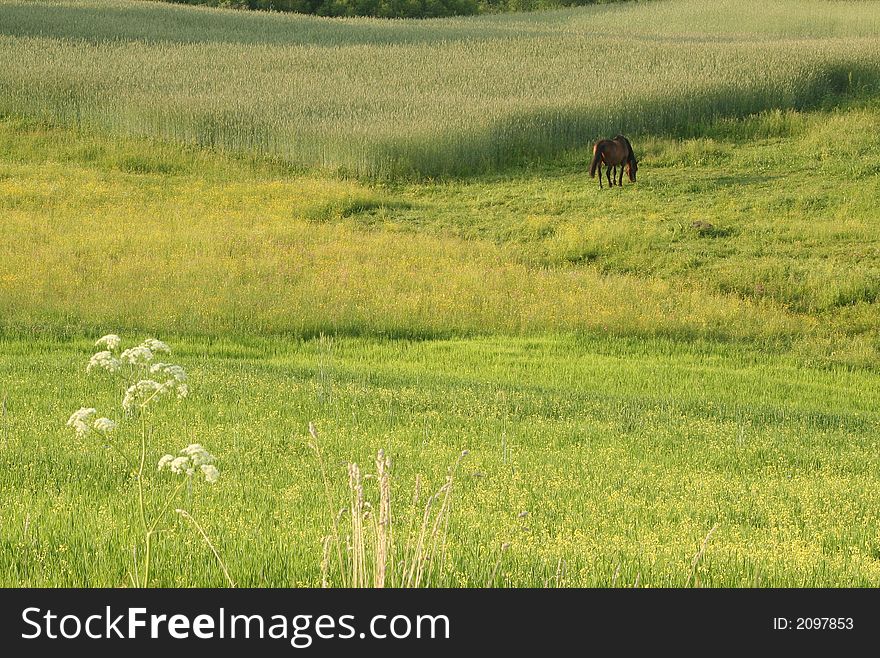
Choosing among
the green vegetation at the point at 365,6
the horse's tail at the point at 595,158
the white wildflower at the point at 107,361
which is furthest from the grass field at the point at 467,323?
the green vegetation at the point at 365,6

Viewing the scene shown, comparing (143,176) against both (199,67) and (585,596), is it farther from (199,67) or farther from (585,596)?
(585,596)

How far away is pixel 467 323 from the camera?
66.8 ft

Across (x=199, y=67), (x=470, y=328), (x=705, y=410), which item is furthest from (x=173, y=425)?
(x=199, y=67)

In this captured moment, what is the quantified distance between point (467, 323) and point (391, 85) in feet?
80.8

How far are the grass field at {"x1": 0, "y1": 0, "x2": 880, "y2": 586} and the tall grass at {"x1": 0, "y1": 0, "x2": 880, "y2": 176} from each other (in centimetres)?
22

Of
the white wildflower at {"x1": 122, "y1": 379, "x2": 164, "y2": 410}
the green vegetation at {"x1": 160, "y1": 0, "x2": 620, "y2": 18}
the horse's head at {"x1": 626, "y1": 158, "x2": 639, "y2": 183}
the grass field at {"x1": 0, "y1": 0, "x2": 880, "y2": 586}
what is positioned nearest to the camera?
the white wildflower at {"x1": 122, "y1": 379, "x2": 164, "y2": 410}

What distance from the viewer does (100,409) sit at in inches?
455

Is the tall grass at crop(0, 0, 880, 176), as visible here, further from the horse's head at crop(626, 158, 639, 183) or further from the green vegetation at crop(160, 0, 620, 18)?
the green vegetation at crop(160, 0, 620, 18)

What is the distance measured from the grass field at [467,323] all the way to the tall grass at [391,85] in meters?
0.22

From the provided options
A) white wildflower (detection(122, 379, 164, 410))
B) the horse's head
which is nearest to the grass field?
the horse's head

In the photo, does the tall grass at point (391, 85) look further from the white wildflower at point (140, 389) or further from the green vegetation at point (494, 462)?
the white wildflower at point (140, 389)

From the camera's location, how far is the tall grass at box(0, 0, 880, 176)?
119 ft

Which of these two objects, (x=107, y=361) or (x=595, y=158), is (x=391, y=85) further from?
(x=107, y=361)

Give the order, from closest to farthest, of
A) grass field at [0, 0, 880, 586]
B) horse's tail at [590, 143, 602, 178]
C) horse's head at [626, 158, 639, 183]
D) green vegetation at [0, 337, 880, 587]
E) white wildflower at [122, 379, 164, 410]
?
1. white wildflower at [122, 379, 164, 410]
2. green vegetation at [0, 337, 880, 587]
3. grass field at [0, 0, 880, 586]
4. horse's tail at [590, 143, 602, 178]
5. horse's head at [626, 158, 639, 183]
